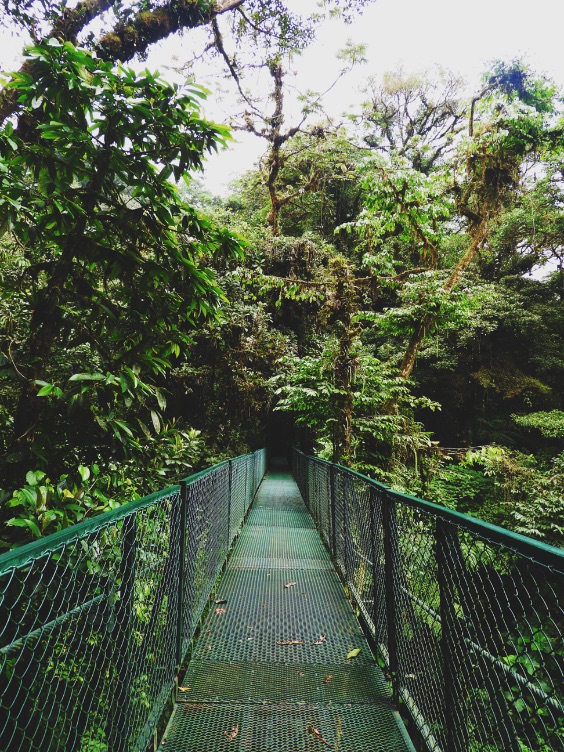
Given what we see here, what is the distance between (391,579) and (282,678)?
94cm

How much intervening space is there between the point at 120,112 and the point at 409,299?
7229 millimetres

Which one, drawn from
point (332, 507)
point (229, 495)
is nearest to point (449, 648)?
point (332, 507)

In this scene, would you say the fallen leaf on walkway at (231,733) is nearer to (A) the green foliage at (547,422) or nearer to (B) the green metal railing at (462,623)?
(B) the green metal railing at (462,623)

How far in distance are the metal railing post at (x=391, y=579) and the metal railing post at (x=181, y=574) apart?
1292 millimetres

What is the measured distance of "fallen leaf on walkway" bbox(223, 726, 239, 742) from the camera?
1.93 meters

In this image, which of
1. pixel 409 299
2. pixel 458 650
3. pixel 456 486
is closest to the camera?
pixel 458 650

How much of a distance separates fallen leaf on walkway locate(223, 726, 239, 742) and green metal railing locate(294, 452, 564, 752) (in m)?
0.92

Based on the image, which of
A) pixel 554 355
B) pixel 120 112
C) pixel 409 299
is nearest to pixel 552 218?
pixel 554 355

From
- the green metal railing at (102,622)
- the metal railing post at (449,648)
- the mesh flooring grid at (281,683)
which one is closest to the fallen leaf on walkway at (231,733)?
the mesh flooring grid at (281,683)

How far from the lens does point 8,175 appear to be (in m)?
2.03

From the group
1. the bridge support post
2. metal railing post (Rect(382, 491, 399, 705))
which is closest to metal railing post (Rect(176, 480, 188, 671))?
metal railing post (Rect(382, 491, 399, 705))

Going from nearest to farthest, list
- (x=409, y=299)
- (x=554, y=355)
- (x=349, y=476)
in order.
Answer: (x=349, y=476), (x=409, y=299), (x=554, y=355)

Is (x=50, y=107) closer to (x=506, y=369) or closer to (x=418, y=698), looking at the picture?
(x=418, y=698)

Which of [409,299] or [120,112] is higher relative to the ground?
[409,299]
